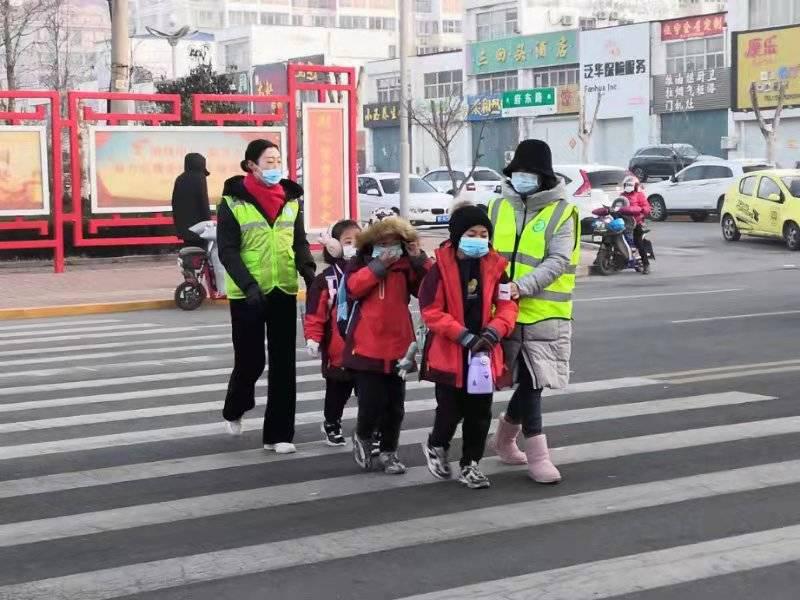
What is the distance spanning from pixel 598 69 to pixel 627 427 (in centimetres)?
5934

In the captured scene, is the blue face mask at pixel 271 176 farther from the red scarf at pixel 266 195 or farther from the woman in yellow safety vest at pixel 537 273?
the woman in yellow safety vest at pixel 537 273

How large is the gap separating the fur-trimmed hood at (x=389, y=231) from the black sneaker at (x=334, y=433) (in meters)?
1.36

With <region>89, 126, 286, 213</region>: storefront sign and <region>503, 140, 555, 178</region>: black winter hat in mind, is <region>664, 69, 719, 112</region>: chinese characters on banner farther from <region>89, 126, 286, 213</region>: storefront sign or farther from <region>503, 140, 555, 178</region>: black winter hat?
<region>503, 140, 555, 178</region>: black winter hat

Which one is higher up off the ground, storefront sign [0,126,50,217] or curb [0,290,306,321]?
storefront sign [0,126,50,217]

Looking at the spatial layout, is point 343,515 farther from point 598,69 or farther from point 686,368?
point 598,69

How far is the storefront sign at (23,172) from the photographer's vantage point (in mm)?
20562

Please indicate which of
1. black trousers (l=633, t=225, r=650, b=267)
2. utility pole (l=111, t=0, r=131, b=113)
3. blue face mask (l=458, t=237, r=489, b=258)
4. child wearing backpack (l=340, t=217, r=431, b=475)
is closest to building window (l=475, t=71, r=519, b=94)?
utility pole (l=111, t=0, r=131, b=113)

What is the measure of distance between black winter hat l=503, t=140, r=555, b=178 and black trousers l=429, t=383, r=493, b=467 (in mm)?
1151

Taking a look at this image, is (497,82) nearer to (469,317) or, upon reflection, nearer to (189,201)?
(189,201)

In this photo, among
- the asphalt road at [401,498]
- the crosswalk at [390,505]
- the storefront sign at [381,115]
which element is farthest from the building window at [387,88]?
the crosswalk at [390,505]

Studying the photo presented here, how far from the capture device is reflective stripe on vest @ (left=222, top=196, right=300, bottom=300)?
7.78 meters

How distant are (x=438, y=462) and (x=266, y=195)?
1.86 m

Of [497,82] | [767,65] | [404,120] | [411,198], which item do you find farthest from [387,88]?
[404,120]

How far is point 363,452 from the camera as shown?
7.39 metres
